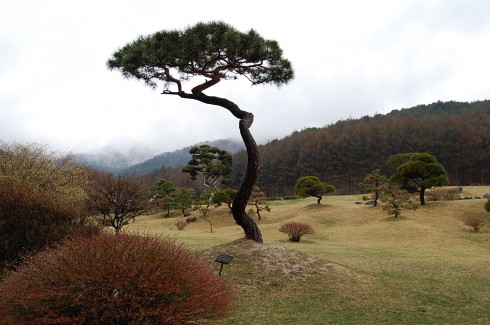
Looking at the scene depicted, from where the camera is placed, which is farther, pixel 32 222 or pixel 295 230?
pixel 295 230

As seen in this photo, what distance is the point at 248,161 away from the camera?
10445 millimetres

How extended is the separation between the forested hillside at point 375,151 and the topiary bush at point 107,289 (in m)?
60.3

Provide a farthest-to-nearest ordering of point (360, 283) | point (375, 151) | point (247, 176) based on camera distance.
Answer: point (375, 151)
point (247, 176)
point (360, 283)

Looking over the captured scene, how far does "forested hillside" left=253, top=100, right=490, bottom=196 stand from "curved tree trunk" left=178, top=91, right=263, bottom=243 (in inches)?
2128

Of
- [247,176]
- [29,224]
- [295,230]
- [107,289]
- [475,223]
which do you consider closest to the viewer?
[107,289]

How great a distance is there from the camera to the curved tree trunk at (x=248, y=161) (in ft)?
34.6

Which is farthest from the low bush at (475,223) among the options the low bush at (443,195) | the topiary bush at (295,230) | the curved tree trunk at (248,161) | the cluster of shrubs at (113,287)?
the cluster of shrubs at (113,287)

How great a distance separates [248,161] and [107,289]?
264 inches

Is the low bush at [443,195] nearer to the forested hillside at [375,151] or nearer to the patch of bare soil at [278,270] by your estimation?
the patch of bare soil at [278,270]

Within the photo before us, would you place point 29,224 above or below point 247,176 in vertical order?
below

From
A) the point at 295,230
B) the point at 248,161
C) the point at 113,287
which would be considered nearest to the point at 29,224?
the point at 113,287

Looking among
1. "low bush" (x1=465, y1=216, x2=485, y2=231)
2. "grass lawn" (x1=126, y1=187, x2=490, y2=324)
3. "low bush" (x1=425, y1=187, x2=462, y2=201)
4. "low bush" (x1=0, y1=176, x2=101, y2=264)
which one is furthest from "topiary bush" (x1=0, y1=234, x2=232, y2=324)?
"low bush" (x1=425, y1=187, x2=462, y2=201)

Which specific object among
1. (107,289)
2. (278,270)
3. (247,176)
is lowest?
(278,270)

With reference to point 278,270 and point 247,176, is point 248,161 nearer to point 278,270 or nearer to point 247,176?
point 247,176
